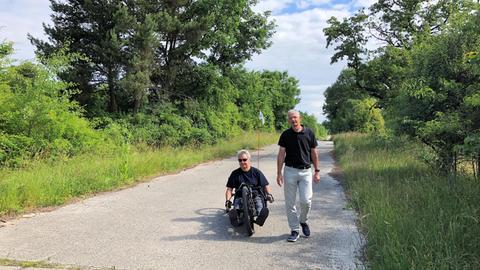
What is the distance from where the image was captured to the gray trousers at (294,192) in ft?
22.1

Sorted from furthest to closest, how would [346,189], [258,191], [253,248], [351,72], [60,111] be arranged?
[351,72], [60,111], [346,189], [258,191], [253,248]

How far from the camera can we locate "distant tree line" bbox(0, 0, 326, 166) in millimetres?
13750

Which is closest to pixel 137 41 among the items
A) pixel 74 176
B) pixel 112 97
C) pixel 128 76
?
pixel 128 76

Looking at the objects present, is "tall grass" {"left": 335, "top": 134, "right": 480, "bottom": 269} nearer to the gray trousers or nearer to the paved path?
the paved path

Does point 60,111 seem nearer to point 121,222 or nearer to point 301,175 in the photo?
point 121,222

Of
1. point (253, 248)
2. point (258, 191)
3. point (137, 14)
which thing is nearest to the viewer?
point (253, 248)

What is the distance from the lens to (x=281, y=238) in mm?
6773

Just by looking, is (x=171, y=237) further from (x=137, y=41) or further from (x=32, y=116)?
(x=137, y=41)

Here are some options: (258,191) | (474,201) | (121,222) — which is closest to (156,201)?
(121,222)

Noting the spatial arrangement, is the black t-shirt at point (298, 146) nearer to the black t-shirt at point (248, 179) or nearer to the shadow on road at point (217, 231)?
the black t-shirt at point (248, 179)

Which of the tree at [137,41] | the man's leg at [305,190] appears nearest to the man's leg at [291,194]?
the man's leg at [305,190]

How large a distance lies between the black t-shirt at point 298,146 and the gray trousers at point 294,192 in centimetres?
13

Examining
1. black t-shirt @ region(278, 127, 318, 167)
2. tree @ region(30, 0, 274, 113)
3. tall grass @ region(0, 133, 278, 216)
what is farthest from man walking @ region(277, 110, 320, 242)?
tree @ region(30, 0, 274, 113)

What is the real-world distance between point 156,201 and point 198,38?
54.7ft
